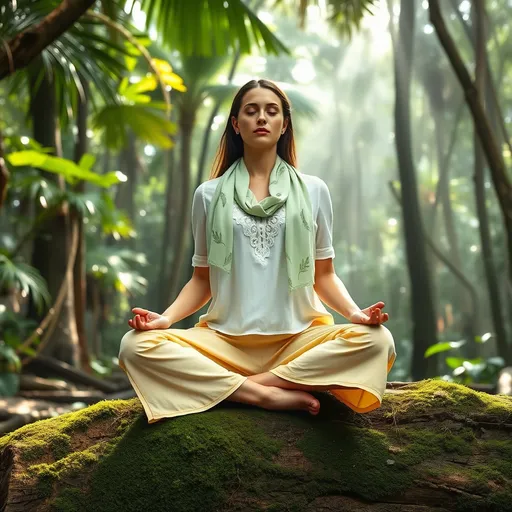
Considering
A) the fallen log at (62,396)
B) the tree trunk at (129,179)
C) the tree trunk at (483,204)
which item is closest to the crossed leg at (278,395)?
the fallen log at (62,396)

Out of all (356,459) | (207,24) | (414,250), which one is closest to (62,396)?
(207,24)

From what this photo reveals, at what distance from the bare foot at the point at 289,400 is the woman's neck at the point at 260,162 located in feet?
3.30

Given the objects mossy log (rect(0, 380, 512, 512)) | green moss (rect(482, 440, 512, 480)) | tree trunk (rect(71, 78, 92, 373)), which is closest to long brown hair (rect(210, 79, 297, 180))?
mossy log (rect(0, 380, 512, 512))

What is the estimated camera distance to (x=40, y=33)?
13.2 ft

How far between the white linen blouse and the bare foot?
0.97ft

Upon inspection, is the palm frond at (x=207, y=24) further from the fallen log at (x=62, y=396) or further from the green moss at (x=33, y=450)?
the fallen log at (x=62, y=396)

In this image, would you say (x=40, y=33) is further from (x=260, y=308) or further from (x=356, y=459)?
(x=356, y=459)

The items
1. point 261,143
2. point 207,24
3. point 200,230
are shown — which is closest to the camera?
point 261,143

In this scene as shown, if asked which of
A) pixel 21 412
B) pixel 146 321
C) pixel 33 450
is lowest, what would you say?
pixel 21 412

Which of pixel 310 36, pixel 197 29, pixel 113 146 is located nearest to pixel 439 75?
pixel 310 36

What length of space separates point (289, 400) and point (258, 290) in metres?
0.51

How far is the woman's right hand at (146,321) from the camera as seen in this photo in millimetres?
2975

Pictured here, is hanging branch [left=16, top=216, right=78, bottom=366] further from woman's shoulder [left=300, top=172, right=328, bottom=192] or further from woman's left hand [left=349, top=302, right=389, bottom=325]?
woman's left hand [left=349, top=302, right=389, bottom=325]

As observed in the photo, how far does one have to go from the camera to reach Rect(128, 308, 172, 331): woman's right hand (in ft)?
9.76
